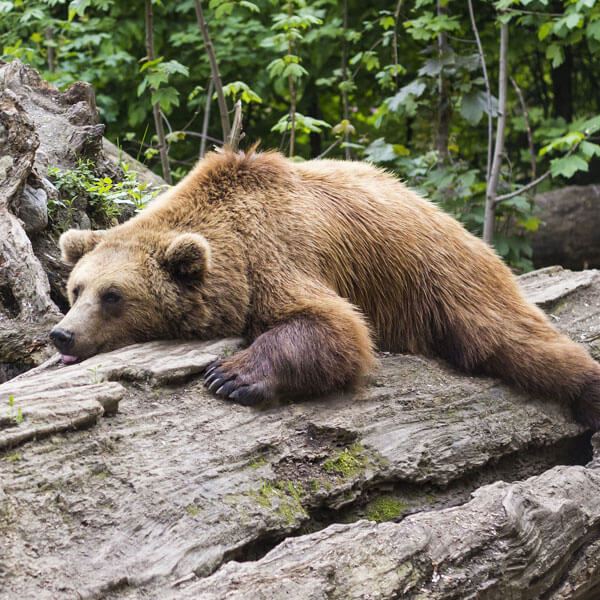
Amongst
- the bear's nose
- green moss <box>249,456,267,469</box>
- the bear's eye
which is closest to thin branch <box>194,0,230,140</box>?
the bear's eye

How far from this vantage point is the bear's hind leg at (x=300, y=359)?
3598 mm

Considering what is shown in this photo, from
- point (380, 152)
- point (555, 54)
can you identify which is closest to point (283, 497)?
point (380, 152)

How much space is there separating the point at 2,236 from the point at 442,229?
2.80 metres

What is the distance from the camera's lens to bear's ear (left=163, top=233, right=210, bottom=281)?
12.7 ft

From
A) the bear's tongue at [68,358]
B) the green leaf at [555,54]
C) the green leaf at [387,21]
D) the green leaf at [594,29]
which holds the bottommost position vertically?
the bear's tongue at [68,358]

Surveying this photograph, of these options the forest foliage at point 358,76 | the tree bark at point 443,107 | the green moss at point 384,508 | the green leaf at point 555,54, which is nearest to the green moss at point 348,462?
the green moss at point 384,508

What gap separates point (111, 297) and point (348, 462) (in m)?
1.51

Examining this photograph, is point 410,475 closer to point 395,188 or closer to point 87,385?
point 87,385

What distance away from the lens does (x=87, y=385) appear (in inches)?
128

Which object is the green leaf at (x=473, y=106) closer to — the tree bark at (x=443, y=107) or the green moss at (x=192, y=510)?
the tree bark at (x=443, y=107)

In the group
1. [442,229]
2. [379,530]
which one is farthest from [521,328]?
[379,530]

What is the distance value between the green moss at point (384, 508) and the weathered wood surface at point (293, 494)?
0.01 m

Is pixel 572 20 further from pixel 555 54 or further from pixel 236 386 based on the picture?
pixel 236 386

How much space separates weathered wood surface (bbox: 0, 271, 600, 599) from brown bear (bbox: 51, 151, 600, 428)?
0.59 feet
